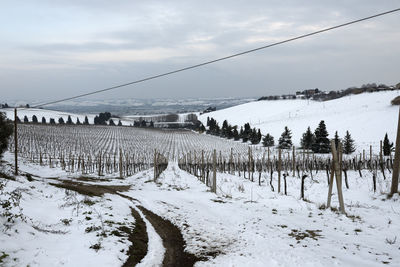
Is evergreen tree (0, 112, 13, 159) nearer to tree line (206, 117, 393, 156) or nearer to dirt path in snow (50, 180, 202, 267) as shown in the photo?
dirt path in snow (50, 180, 202, 267)

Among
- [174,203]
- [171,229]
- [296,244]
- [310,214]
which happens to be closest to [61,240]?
[171,229]

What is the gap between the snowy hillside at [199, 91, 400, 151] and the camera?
7044 centimetres

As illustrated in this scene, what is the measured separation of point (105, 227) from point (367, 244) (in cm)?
621

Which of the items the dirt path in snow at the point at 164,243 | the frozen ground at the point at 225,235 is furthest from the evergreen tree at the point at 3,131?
the dirt path in snow at the point at 164,243

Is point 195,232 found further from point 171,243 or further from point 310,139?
point 310,139

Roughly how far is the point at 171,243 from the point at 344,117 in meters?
94.7

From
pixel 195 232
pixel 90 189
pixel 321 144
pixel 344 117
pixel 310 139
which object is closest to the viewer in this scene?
pixel 195 232

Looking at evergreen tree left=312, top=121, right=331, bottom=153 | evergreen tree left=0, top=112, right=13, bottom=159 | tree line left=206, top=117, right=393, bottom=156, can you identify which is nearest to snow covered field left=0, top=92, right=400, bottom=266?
evergreen tree left=0, top=112, right=13, bottom=159

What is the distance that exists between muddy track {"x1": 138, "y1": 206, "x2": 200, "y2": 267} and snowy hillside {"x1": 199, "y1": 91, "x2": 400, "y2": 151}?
61977 millimetres

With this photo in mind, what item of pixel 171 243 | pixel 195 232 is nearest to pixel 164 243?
pixel 171 243

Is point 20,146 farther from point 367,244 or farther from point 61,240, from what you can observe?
point 367,244

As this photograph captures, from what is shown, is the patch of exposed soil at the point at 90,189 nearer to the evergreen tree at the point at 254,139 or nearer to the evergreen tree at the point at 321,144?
the evergreen tree at the point at 321,144

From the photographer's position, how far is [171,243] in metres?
6.65

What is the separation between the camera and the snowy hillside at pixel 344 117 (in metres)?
70.4
